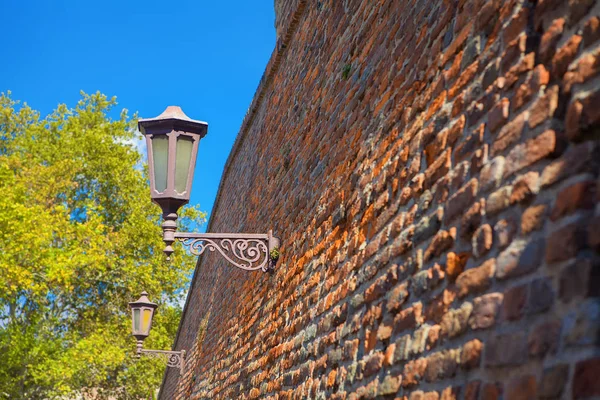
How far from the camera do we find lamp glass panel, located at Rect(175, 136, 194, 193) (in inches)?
210

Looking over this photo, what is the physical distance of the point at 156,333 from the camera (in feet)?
76.8

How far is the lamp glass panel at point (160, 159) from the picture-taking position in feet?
17.4

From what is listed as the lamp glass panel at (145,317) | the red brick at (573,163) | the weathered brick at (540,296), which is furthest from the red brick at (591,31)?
the lamp glass panel at (145,317)

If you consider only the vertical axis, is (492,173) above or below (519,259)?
above

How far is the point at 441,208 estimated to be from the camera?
2752 mm

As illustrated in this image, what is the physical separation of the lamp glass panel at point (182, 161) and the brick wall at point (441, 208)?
2.59ft

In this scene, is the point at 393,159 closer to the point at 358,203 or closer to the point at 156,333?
the point at 358,203

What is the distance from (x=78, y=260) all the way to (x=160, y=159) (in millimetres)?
14913

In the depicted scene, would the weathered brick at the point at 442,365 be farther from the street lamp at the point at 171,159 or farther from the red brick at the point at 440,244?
the street lamp at the point at 171,159

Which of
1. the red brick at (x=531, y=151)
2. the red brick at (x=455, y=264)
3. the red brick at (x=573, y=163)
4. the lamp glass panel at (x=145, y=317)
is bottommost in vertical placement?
the red brick at (x=455, y=264)

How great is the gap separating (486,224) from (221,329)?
6719 millimetres

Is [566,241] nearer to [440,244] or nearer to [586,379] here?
[586,379]

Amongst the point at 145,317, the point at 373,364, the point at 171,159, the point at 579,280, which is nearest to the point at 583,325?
the point at 579,280

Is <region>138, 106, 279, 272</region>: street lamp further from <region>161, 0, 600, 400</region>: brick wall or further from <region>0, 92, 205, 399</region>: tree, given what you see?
<region>0, 92, 205, 399</region>: tree
